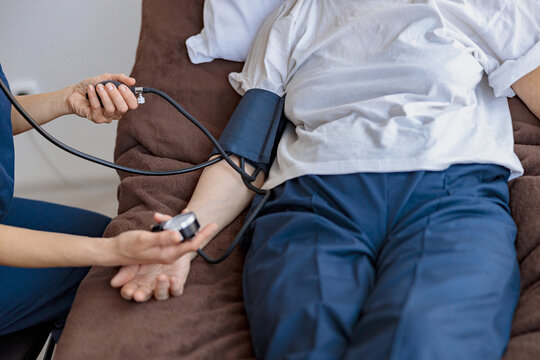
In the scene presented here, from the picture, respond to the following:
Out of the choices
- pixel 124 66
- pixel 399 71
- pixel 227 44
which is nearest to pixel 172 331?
pixel 399 71

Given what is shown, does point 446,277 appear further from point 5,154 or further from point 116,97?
point 5,154

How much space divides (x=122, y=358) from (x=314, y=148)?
1.57 feet

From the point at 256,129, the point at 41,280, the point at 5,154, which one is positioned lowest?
the point at 41,280

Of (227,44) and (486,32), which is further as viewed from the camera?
(227,44)

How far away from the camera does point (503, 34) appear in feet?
3.06

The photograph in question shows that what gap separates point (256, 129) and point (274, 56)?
0.57 ft

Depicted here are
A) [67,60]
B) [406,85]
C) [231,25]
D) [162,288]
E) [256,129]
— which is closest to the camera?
[162,288]

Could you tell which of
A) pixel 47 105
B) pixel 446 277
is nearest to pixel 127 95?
pixel 47 105

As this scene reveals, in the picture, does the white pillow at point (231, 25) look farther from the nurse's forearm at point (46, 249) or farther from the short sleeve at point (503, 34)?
the nurse's forearm at point (46, 249)

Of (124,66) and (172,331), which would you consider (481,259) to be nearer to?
(172,331)

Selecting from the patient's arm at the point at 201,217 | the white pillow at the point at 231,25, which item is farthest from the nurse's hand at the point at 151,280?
the white pillow at the point at 231,25

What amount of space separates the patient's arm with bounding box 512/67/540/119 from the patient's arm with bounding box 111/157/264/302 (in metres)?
0.54

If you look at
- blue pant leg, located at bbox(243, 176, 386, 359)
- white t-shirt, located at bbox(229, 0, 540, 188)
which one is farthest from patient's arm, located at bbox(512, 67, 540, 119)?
blue pant leg, located at bbox(243, 176, 386, 359)

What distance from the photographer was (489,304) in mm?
683
